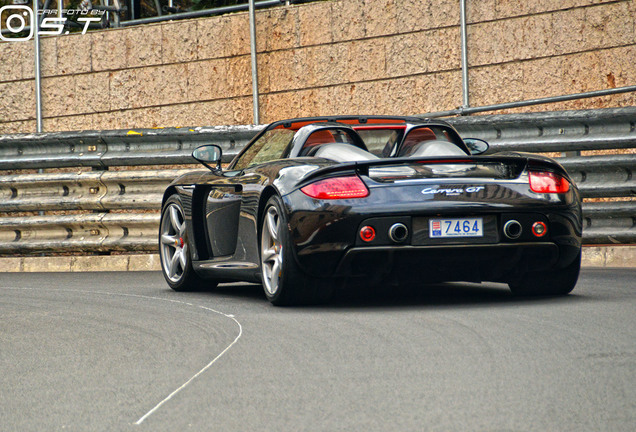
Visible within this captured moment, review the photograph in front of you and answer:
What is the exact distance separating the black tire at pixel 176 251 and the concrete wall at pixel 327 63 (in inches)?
187

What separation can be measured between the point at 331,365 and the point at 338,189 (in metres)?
1.87

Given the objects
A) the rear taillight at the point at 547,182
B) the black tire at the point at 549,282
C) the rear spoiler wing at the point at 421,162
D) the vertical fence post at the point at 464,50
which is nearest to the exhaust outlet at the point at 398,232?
the rear spoiler wing at the point at 421,162

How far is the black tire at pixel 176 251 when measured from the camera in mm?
8234

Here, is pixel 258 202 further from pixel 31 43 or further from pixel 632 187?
pixel 31 43

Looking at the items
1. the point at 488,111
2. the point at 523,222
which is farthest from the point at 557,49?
the point at 523,222

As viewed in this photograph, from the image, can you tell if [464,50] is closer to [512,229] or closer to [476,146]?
[476,146]

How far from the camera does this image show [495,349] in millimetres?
4805

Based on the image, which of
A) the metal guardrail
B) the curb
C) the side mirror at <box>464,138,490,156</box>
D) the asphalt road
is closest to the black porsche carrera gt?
the asphalt road

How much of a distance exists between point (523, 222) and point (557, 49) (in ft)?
19.7

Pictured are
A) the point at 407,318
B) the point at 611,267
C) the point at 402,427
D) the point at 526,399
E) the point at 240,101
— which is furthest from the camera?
the point at 240,101

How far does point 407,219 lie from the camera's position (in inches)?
245

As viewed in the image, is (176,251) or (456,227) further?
(176,251)

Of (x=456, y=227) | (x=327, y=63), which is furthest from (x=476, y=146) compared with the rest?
(x=327, y=63)

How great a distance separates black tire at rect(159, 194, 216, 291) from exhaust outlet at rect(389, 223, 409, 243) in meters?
2.35
